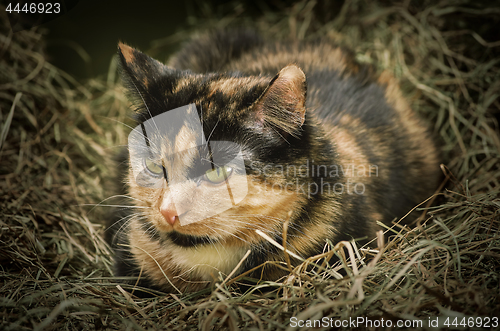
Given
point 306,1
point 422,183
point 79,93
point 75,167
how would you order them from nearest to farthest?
point 422,183 → point 75,167 → point 79,93 → point 306,1

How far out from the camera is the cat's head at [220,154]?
1.18 metres

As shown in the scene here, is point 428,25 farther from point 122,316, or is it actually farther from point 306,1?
point 122,316

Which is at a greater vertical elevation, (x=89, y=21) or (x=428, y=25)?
(x=89, y=21)

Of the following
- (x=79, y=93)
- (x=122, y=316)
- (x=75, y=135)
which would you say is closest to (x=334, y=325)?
(x=122, y=316)

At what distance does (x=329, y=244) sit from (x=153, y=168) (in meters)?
0.70

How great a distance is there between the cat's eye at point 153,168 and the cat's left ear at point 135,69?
261 millimetres

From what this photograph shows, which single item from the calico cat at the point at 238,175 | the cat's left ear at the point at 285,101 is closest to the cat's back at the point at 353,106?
the calico cat at the point at 238,175

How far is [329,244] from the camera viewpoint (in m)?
1.33

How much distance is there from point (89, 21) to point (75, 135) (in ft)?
2.46

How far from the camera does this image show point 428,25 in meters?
2.49

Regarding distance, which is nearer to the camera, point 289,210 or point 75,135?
point 289,210

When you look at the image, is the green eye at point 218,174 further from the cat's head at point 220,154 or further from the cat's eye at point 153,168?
the cat's eye at point 153,168

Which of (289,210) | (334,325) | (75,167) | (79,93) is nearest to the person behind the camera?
(334,325)

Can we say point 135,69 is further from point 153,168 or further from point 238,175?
point 238,175
